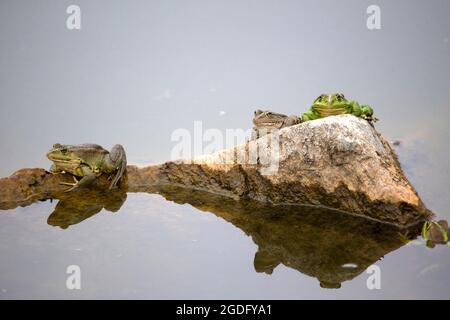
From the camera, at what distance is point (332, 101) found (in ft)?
20.2

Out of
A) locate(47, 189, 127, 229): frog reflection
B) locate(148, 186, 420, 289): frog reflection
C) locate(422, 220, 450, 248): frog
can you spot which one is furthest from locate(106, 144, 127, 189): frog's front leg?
locate(422, 220, 450, 248): frog

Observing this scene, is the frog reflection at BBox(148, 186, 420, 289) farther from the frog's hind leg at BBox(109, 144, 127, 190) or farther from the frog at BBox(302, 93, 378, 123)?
the frog's hind leg at BBox(109, 144, 127, 190)

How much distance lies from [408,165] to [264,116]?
289 cm

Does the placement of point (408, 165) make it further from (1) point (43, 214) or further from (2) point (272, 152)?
(1) point (43, 214)

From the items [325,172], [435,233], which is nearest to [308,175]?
[325,172]

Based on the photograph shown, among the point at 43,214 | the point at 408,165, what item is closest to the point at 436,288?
the point at 408,165

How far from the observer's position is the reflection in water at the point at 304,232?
443 cm

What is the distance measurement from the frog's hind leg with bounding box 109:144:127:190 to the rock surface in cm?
29

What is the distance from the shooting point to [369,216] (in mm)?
5383

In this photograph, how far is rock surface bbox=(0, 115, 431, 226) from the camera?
17.2 feet

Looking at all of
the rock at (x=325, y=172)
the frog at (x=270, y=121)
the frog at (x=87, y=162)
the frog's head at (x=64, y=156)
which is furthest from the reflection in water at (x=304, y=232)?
the frog at (x=270, y=121)

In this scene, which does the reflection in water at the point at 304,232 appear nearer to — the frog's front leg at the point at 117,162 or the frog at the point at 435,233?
the frog at the point at 435,233

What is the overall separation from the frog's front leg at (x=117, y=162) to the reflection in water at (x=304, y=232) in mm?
581
